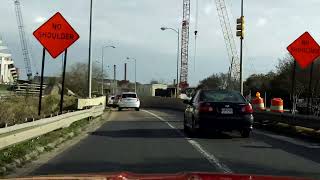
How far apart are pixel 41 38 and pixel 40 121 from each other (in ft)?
18.6

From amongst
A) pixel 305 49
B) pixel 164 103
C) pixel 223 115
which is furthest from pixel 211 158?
pixel 164 103

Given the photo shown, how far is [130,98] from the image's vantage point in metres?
46.8

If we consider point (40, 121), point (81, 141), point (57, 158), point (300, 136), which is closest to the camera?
point (57, 158)

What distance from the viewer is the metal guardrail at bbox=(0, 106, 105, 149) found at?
37.5 feet

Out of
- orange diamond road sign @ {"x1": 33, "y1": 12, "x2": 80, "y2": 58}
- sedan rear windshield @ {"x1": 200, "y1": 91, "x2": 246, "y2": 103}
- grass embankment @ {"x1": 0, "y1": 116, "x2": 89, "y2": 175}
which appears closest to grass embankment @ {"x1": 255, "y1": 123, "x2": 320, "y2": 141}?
sedan rear windshield @ {"x1": 200, "y1": 91, "x2": 246, "y2": 103}

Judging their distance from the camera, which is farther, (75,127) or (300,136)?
(75,127)

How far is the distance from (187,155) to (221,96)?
5838mm

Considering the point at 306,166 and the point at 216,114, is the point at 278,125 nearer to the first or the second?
the point at 216,114

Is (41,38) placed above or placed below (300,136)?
above

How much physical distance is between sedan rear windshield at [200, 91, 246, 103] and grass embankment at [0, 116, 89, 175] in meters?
4.54

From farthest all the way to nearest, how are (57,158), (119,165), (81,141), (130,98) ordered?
(130,98)
(81,141)
(57,158)
(119,165)

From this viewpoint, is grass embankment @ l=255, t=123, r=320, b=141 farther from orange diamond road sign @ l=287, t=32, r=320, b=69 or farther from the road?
orange diamond road sign @ l=287, t=32, r=320, b=69

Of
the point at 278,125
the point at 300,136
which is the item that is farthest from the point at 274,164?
the point at 278,125

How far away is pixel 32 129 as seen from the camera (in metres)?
13.9
